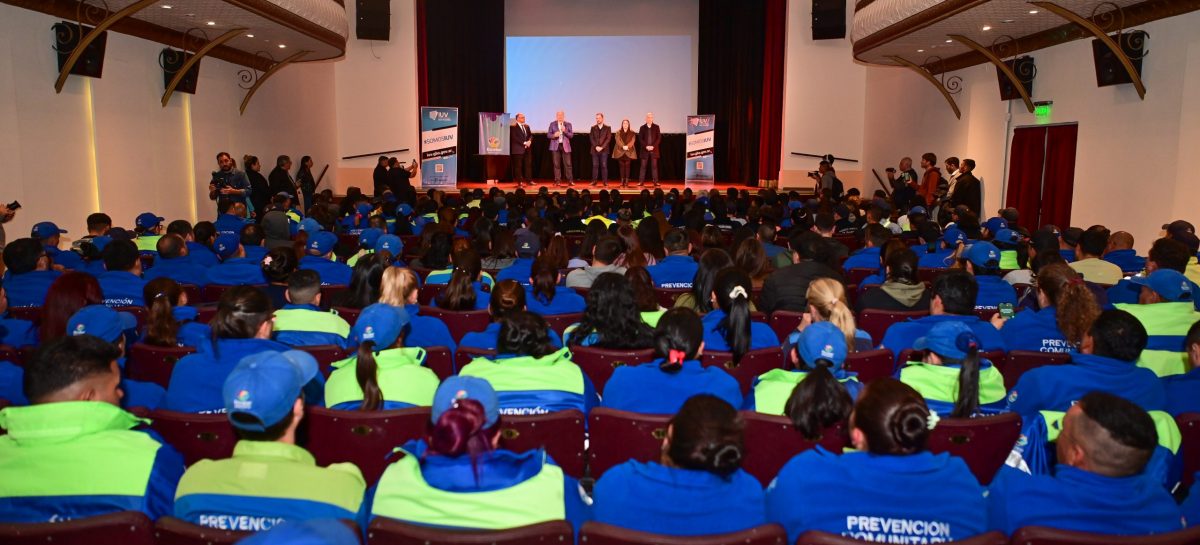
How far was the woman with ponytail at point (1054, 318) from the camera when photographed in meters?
3.85

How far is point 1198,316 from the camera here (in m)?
4.26

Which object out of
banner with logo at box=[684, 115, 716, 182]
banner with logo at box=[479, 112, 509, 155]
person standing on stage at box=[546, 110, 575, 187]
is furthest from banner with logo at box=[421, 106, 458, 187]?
banner with logo at box=[684, 115, 716, 182]

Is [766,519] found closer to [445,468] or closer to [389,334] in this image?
[445,468]

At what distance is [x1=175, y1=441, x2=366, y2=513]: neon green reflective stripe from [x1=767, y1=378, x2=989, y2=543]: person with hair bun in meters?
1.09

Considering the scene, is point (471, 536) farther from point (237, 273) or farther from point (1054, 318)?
point (237, 273)

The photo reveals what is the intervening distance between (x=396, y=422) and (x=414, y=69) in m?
14.3

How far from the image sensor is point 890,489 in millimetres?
2105

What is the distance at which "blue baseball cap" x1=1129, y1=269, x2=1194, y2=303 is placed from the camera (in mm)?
4500

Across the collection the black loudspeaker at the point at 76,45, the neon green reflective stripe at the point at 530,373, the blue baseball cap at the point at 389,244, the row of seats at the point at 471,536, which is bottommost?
the row of seats at the point at 471,536

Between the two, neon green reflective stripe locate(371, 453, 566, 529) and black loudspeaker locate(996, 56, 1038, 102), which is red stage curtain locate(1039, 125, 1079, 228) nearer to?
black loudspeaker locate(996, 56, 1038, 102)

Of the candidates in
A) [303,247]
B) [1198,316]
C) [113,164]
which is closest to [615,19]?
[113,164]

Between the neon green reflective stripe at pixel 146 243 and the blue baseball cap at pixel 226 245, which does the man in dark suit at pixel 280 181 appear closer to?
the neon green reflective stripe at pixel 146 243

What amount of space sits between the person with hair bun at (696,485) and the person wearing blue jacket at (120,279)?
13.6 feet

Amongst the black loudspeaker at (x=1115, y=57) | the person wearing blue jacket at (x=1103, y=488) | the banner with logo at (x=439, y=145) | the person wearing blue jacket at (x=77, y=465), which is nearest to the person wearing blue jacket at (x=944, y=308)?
the person wearing blue jacket at (x=1103, y=488)
